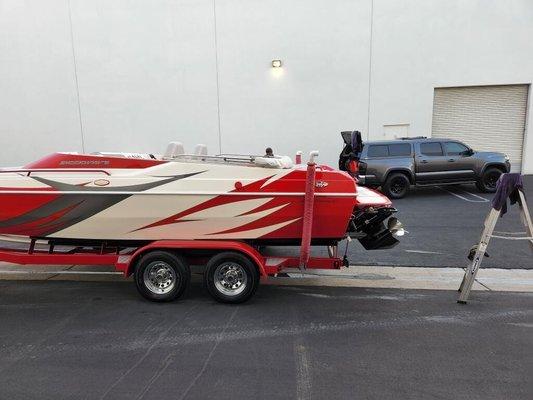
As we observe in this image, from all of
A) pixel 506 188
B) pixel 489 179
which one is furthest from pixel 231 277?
pixel 489 179

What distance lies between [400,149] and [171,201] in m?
9.54

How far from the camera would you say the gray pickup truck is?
12.4m

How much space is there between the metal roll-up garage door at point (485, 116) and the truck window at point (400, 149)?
4210mm

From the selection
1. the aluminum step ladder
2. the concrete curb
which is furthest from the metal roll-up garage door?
the aluminum step ladder

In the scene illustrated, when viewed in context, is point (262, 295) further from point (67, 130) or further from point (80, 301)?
point (67, 130)

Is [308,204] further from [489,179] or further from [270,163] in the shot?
[489,179]

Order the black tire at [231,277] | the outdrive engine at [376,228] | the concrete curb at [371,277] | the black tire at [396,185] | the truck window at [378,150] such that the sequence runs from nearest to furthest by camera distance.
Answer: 1. the black tire at [231,277]
2. the outdrive engine at [376,228]
3. the concrete curb at [371,277]
4. the black tire at [396,185]
5. the truck window at [378,150]

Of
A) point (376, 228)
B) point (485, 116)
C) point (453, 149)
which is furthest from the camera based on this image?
point (485, 116)

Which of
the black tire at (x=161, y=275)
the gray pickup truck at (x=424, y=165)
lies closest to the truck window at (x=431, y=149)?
the gray pickup truck at (x=424, y=165)

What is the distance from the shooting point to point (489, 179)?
502 inches

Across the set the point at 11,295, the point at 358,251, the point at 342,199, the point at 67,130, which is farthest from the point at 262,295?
the point at 67,130

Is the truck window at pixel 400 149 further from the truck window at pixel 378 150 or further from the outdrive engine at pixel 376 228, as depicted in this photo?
the outdrive engine at pixel 376 228

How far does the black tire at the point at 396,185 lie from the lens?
12336 mm

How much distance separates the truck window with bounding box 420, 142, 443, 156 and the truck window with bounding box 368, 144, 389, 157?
112 centimetres
